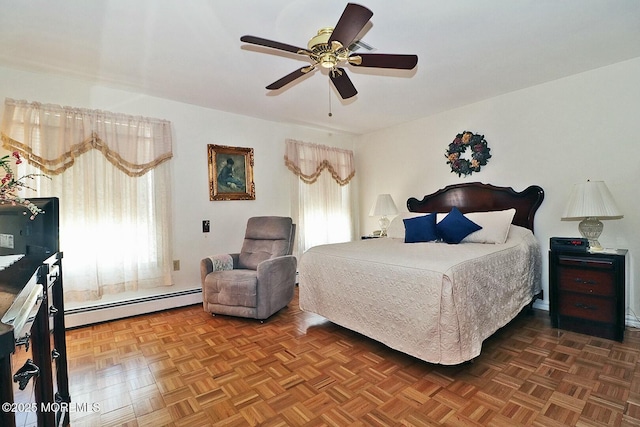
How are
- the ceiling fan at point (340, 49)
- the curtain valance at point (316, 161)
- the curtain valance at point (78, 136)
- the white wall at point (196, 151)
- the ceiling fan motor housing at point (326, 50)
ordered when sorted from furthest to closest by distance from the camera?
the curtain valance at point (316, 161) → the white wall at point (196, 151) → the curtain valance at point (78, 136) → the ceiling fan motor housing at point (326, 50) → the ceiling fan at point (340, 49)

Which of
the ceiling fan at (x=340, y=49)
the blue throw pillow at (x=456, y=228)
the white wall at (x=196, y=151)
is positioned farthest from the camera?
the blue throw pillow at (x=456, y=228)

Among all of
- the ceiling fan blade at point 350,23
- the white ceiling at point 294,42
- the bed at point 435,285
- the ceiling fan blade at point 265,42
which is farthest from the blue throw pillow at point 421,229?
the ceiling fan blade at point 265,42

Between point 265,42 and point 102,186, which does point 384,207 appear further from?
point 102,186

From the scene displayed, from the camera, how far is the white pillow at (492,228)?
2.95 metres

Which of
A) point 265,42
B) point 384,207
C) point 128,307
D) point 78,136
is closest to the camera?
point 265,42

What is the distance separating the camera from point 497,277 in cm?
236

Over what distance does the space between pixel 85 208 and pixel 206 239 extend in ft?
4.15

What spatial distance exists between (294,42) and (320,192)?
2698 mm

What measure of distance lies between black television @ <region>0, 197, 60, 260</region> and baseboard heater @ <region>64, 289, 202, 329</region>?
72.5 inches

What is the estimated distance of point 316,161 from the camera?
187 inches

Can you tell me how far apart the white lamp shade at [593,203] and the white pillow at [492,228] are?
496mm

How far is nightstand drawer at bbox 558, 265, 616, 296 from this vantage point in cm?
250

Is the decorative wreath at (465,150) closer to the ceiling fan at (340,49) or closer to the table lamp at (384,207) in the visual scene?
the table lamp at (384,207)

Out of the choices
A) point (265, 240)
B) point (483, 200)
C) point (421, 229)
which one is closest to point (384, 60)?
point (421, 229)
